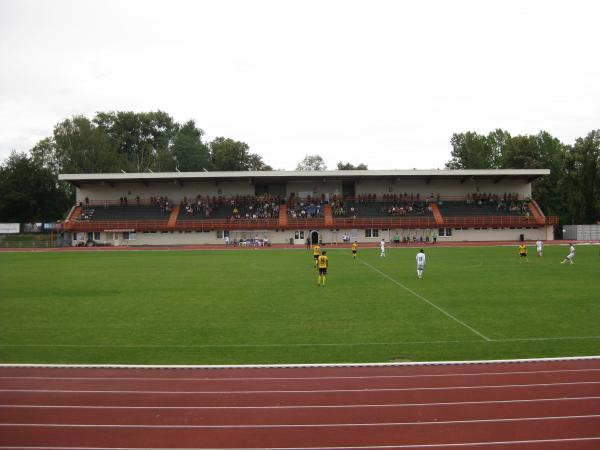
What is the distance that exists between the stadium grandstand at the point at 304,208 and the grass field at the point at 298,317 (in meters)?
31.8

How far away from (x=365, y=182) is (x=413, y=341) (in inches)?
2060

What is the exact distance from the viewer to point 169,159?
3607 inches

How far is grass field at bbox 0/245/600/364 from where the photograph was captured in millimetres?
10438

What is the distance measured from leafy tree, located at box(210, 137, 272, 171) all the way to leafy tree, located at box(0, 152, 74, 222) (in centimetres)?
3216

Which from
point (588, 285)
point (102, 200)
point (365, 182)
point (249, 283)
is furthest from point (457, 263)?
point (102, 200)

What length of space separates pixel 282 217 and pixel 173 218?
13186 millimetres

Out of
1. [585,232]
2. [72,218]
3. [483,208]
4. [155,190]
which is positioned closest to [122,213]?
[155,190]

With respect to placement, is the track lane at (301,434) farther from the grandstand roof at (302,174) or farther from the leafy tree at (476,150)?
the leafy tree at (476,150)

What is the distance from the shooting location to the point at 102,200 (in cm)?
6203

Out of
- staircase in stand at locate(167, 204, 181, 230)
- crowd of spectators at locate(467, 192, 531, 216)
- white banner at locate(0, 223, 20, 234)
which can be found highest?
crowd of spectators at locate(467, 192, 531, 216)

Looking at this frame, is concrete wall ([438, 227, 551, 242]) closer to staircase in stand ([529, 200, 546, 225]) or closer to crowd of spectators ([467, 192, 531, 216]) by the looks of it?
staircase in stand ([529, 200, 546, 225])

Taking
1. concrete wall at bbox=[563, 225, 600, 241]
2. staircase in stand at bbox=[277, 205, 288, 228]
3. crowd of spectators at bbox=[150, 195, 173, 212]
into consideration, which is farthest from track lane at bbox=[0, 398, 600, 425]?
concrete wall at bbox=[563, 225, 600, 241]

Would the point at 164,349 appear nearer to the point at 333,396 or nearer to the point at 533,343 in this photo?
the point at 333,396

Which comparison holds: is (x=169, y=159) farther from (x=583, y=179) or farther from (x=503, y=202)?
(x=583, y=179)
